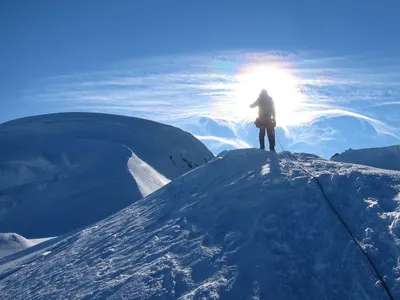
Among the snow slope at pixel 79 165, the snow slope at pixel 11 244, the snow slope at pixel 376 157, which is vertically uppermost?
the snow slope at pixel 79 165

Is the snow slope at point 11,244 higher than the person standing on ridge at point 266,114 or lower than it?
lower

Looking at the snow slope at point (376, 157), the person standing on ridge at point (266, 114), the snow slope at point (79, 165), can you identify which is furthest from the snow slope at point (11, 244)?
the snow slope at point (376, 157)

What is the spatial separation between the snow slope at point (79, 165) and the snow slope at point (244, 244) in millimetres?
10567

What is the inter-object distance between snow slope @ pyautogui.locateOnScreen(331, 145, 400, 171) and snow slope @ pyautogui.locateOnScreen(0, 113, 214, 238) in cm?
1078

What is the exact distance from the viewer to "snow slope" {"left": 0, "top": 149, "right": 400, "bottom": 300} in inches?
274

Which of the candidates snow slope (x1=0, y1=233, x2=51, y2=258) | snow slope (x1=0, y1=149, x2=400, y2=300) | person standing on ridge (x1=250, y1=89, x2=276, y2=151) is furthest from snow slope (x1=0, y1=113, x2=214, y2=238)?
person standing on ridge (x1=250, y1=89, x2=276, y2=151)

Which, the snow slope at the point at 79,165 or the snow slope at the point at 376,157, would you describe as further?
the snow slope at the point at 376,157

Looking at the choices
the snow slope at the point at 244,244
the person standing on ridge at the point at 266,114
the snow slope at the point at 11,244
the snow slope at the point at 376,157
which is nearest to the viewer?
the snow slope at the point at 244,244

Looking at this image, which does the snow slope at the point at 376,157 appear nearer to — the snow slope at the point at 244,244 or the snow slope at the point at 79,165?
the snow slope at the point at 79,165

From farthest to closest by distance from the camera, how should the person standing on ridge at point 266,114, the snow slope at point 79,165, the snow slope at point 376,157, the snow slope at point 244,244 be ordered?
the snow slope at point 376,157, the snow slope at point 79,165, the person standing on ridge at point 266,114, the snow slope at point 244,244

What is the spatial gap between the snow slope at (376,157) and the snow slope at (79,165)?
35.4 ft

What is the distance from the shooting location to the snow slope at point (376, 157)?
23828 millimetres

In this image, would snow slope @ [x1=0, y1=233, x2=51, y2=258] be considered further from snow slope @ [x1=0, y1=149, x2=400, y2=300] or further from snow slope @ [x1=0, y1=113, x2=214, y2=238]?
snow slope @ [x1=0, y1=149, x2=400, y2=300]

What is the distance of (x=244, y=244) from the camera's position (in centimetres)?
802
